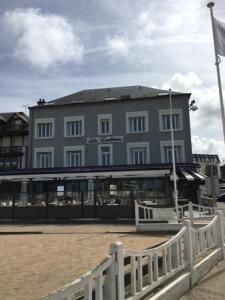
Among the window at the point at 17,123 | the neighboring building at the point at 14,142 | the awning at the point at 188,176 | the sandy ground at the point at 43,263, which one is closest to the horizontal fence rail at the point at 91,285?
the sandy ground at the point at 43,263

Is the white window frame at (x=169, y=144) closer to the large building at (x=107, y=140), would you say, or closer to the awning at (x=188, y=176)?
the large building at (x=107, y=140)

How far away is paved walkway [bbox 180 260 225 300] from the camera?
6.69 metres

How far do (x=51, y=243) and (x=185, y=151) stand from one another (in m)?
28.0

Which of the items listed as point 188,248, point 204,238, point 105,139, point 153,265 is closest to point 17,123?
point 105,139

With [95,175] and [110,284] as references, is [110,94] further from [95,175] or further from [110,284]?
[110,284]

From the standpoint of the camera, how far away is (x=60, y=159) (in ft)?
141

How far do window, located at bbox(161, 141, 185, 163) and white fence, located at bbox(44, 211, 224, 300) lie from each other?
99.0ft

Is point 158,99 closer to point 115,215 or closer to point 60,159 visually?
point 60,159

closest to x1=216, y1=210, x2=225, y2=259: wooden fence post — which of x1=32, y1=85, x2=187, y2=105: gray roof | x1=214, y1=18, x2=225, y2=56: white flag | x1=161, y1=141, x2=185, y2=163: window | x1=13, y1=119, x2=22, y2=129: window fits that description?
x1=214, y1=18, x2=225, y2=56: white flag

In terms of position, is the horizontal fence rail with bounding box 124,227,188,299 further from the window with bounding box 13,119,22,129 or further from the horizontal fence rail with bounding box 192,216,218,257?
the window with bounding box 13,119,22,129

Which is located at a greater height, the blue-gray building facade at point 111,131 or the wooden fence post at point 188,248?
the blue-gray building facade at point 111,131

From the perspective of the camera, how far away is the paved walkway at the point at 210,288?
6.69 meters

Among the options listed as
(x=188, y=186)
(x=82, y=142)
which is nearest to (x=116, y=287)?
(x=188, y=186)

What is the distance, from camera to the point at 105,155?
42.2 metres
